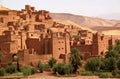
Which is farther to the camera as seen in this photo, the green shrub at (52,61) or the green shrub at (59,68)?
the green shrub at (52,61)

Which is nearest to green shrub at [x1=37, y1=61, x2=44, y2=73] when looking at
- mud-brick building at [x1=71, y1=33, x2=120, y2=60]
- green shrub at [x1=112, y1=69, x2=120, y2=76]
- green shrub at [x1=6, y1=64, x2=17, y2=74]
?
green shrub at [x1=6, y1=64, x2=17, y2=74]

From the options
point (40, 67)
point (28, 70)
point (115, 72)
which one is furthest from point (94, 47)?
point (28, 70)

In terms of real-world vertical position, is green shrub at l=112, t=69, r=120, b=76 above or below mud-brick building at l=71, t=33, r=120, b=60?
below

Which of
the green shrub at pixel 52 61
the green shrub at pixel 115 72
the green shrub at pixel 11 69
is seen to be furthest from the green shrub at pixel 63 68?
the green shrub at pixel 115 72

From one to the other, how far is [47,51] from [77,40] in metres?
4.85

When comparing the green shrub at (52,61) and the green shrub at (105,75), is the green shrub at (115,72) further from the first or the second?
the green shrub at (52,61)

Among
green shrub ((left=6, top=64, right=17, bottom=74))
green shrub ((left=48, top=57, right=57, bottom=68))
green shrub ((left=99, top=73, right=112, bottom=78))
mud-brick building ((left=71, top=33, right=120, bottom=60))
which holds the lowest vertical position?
green shrub ((left=99, top=73, right=112, bottom=78))

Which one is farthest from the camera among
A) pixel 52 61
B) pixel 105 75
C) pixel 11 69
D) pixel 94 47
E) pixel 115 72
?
pixel 94 47

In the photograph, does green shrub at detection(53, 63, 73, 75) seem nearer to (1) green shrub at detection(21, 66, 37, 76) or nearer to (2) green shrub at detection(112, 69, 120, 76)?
(1) green shrub at detection(21, 66, 37, 76)

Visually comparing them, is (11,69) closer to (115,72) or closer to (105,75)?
(105,75)

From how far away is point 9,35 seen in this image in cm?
3694

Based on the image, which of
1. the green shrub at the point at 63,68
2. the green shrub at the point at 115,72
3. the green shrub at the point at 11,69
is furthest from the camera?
the green shrub at the point at 11,69

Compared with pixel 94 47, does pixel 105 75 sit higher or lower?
lower

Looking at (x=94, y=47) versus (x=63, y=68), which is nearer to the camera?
(x=63, y=68)
